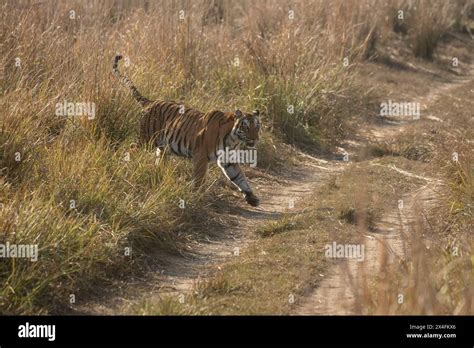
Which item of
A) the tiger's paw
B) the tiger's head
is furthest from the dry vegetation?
the tiger's head

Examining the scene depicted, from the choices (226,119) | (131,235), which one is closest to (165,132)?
(226,119)

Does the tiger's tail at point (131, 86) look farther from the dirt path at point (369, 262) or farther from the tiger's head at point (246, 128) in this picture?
the dirt path at point (369, 262)

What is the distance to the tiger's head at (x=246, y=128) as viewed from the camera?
9633mm

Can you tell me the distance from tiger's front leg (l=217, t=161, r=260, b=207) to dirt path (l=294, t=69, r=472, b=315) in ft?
4.70

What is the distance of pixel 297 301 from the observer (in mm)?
6961

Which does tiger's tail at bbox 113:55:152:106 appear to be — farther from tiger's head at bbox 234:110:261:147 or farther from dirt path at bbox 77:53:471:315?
dirt path at bbox 77:53:471:315

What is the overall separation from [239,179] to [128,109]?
148cm

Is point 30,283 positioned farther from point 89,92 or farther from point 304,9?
point 304,9

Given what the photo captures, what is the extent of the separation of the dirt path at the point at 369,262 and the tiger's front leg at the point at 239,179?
1432 mm

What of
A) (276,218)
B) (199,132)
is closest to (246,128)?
(199,132)

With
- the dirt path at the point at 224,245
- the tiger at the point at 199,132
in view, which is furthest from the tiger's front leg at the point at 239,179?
the dirt path at the point at 224,245

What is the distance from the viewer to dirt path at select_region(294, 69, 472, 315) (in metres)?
6.18

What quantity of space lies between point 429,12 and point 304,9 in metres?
6.05

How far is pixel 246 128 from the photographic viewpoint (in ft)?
31.6
